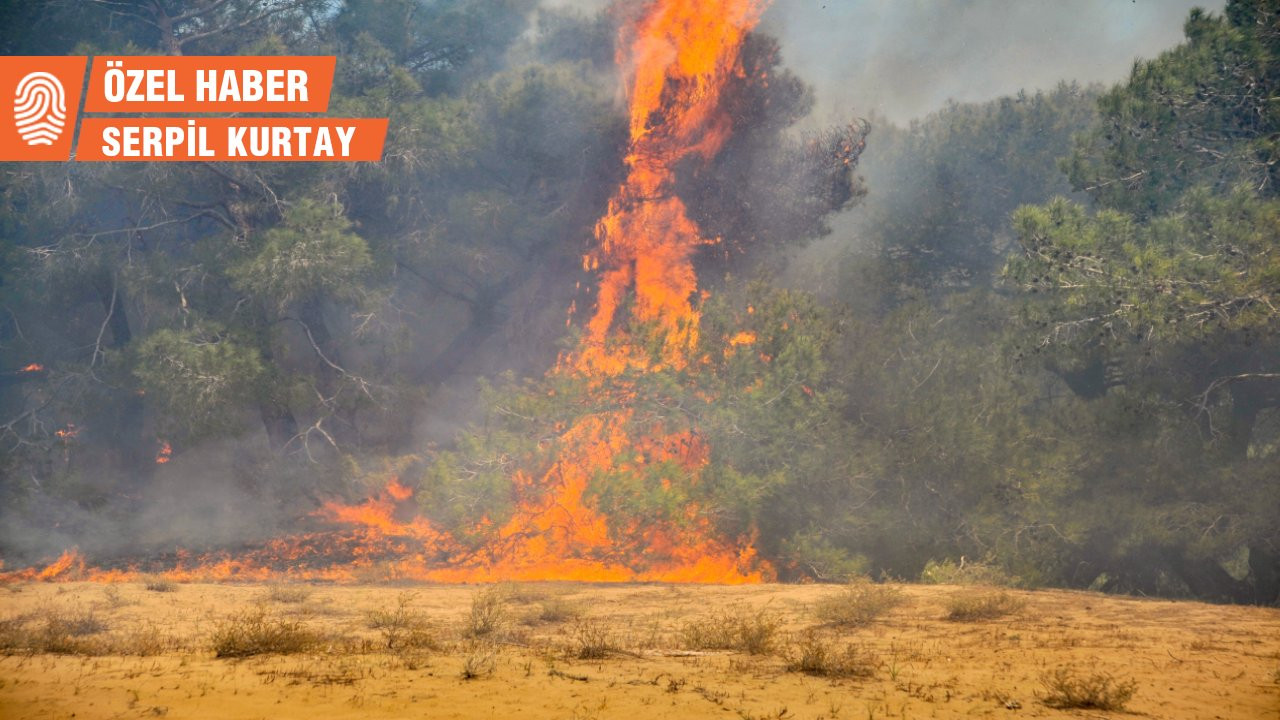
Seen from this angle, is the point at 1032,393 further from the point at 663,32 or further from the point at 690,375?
the point at 663,32

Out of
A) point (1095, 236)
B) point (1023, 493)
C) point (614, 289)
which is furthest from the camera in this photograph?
point (614, 289)

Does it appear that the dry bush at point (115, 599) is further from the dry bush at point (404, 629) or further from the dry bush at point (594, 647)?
the dry bush at point (594, 647)

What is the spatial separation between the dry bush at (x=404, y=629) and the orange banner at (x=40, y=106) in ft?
49.4

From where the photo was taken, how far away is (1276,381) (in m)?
17.8

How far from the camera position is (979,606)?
11.7 metres

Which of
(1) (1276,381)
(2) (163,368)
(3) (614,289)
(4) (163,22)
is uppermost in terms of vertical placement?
(4) (163,22)

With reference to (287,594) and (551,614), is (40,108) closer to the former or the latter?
(287,594)

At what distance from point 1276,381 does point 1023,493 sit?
15.8 feet

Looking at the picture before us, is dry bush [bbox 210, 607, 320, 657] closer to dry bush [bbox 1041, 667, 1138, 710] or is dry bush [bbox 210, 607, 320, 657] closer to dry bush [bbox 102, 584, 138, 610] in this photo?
dry bush [bbox 102, 584, 138, 610]

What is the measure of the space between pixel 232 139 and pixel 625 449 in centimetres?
1161

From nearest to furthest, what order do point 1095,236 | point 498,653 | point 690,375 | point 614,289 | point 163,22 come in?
1. point 498,653
2. point 1095,236
3. point 690,375
4. point 614,289
5. point 163,22

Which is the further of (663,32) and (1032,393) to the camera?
(663,32)

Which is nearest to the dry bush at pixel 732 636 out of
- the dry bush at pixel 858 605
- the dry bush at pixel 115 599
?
the dry bush at pixel 858 605

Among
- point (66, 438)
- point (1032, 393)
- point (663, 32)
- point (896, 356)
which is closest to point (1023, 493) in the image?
point (1032, 393)
